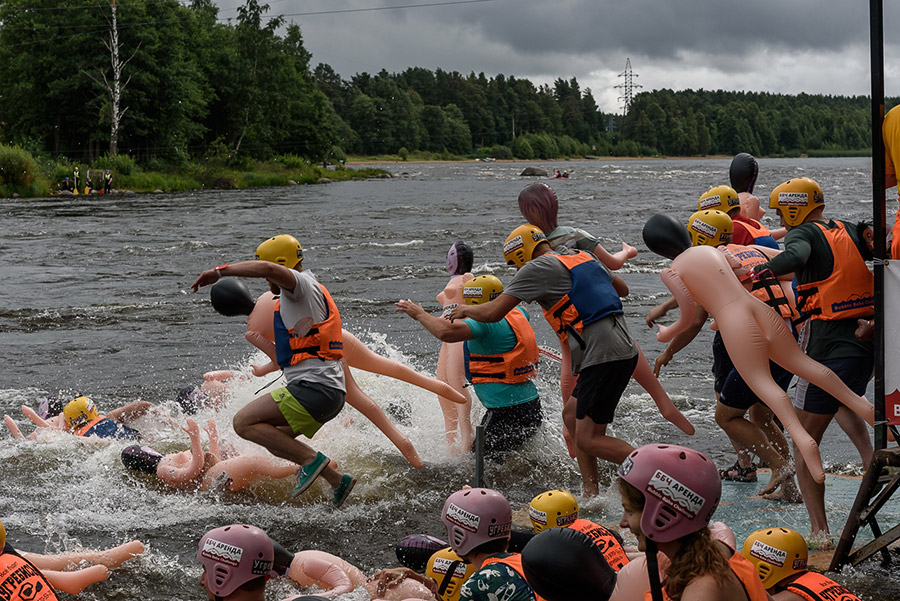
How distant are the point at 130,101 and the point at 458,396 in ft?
197

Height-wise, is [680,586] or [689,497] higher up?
[689,497]

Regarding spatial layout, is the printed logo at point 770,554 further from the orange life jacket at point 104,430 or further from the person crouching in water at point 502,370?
the orange life jacket at point 104,430

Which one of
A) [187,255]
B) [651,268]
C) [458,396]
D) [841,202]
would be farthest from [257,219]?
[458,396]

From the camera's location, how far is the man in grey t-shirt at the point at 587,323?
21.6 ft

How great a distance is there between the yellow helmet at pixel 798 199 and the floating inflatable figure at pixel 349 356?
10.9 ft

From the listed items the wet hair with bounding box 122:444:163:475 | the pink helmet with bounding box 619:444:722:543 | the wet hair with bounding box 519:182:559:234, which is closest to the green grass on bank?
the wet hair with bounding box 122:444:163:475

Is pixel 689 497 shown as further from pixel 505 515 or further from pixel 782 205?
pixel 782 205

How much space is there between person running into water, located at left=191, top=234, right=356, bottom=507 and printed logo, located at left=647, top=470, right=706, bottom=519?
444cm

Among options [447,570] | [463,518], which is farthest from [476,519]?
[447,570]

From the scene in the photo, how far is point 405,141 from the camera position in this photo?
15938 centimetres

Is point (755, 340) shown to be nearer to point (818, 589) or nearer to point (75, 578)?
point (818, 589)

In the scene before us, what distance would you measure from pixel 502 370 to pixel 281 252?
7.07 feet

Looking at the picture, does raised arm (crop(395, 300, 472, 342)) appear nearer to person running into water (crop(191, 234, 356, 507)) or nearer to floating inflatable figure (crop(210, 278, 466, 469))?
person running into water (crop(191, 234, 356, 507))

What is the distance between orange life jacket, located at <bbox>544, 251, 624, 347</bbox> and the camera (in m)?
6.66
